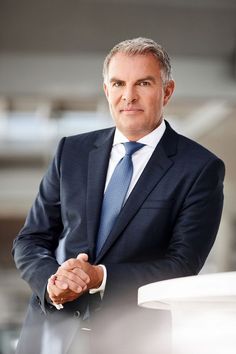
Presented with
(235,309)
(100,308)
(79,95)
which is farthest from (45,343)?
(79,95)

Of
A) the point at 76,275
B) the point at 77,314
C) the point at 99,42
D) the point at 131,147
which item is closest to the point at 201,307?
the point at 76,275

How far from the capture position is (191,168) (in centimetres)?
166

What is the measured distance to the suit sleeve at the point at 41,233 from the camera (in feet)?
5.42

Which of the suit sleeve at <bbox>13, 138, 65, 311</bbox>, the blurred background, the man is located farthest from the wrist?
the blurred background

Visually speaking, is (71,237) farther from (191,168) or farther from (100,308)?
(191,168)

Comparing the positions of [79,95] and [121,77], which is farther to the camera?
[79,95]

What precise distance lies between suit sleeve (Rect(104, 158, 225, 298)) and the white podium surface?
241mm

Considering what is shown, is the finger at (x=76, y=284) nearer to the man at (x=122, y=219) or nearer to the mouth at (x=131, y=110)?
the man at (x=122, y=219)

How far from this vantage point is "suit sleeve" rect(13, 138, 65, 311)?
1.65m

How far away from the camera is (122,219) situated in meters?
1.59

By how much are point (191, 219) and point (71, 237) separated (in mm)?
254

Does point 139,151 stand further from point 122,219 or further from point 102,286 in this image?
point 102,286

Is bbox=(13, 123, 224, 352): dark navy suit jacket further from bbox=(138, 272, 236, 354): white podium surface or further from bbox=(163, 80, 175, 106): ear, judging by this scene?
bbox=(138, 272, 236, 354): white podium surface

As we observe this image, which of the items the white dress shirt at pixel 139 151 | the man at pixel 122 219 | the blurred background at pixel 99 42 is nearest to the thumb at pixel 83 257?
the man at pixel 122 219
